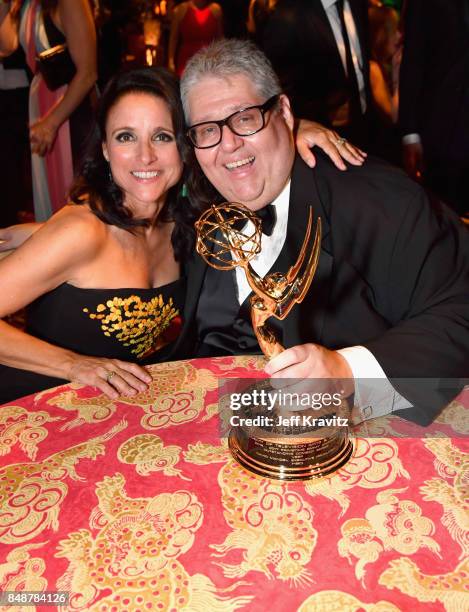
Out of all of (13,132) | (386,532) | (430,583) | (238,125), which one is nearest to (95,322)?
(238,125)

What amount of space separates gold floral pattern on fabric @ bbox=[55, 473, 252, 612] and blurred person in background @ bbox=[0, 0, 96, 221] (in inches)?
97.4

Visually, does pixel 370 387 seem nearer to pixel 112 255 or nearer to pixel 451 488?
pixel 451 488

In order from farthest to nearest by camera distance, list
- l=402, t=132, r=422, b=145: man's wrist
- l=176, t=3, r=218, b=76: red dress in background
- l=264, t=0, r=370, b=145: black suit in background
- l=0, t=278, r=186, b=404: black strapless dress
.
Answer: l=176, t=3, r=218, b=76: red dress in background
l=402, t=132, r=422, b=145: man's wrist
l=264, t=0, r=370, b=145: black suit in background
l=0, t=278, r=186, b=404: black strapless dress

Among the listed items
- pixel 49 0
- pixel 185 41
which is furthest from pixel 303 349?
pixel 185 41

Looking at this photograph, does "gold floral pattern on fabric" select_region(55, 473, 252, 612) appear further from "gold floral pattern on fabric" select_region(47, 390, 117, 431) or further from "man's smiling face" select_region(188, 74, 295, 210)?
"man's smiling face" select_region(188, 74, 295, 210)

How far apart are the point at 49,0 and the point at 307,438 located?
3095mm

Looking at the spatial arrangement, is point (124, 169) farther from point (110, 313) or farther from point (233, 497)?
point (233, 497)

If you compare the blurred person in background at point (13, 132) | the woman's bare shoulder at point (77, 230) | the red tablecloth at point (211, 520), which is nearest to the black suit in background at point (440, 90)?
the woman's bare shoulder at point (77, 230)

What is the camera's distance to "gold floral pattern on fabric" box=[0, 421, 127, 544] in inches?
42.9

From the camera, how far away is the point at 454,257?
1.73m

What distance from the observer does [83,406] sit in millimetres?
1492

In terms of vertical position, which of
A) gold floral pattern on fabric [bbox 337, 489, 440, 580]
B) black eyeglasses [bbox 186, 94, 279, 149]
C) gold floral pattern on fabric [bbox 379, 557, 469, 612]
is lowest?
gold floral pattern on fabric [bbox 337, 489, 440, 580]

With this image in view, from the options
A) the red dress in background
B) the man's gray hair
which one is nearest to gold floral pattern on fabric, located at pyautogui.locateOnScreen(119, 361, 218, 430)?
the man's gray hair

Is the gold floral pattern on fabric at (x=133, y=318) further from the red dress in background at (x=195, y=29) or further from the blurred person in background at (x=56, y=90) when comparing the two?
the red dress in background at (x=195, y=29)
